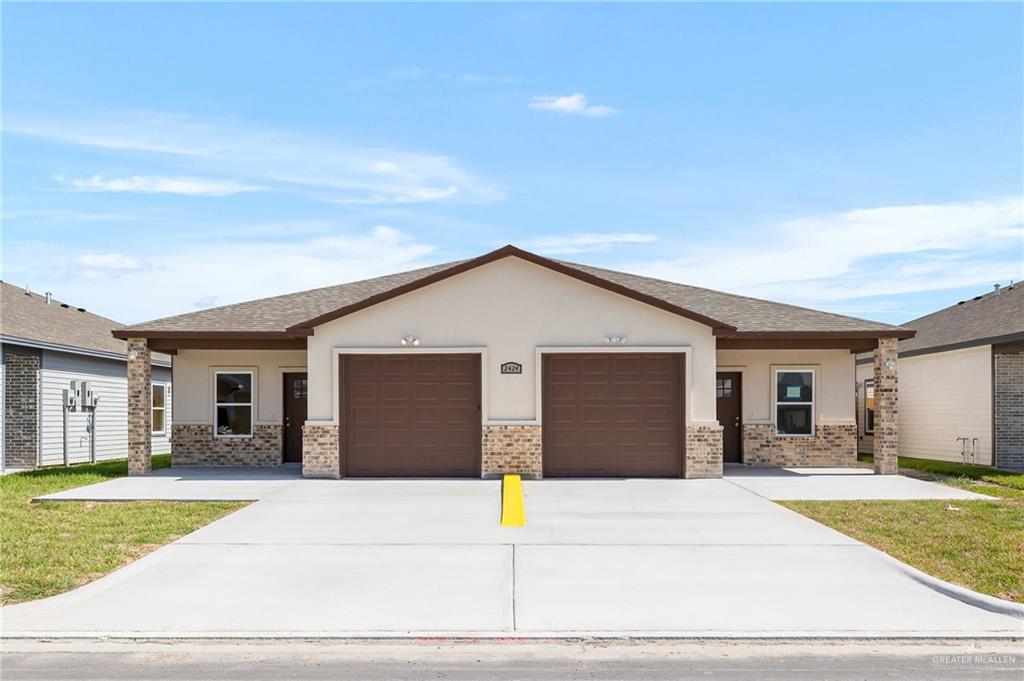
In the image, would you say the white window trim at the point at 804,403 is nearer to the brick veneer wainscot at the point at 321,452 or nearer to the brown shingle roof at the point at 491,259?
the brown shingle roof at the point at 491,259

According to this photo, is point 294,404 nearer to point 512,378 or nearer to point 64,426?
point 512,378

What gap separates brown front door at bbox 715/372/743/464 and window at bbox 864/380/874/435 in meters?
6.44

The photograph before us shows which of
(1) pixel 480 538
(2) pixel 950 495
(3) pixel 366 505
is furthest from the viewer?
(2) pixel 950 495

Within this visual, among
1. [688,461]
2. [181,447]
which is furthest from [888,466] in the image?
[181,447]

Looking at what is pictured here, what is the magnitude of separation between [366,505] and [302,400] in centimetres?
709

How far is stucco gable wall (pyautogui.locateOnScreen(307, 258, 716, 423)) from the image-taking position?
17750 millimetres

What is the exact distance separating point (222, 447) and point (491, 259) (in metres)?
8.14

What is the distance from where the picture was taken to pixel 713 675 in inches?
258

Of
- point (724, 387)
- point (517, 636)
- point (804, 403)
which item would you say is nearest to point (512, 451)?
point (724, 387)

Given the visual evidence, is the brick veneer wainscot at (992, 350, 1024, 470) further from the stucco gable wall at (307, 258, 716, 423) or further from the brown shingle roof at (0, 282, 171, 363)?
the brown shingle roof at (0, 282, 171, 363)

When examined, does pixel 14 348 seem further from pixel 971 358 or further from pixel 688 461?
pixel 971 358

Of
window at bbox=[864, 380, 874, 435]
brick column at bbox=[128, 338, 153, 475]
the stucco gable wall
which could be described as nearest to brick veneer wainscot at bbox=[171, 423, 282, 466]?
brick column at bbox=[128, 338, 153, 475]

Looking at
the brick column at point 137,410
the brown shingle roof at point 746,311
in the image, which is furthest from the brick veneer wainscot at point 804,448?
the brick column at point 137,410

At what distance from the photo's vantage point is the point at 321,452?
58.5 ft
